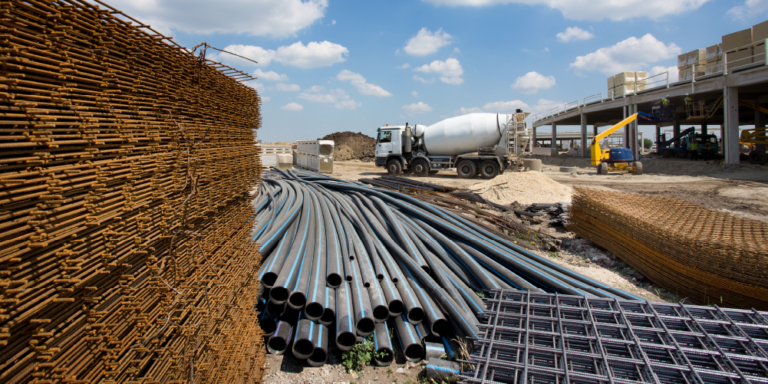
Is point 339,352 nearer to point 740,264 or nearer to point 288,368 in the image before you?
point 288,368

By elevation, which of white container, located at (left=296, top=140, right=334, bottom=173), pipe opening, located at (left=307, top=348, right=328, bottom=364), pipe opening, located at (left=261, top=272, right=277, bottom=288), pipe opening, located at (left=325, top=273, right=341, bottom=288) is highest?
white container, located at (left=296, top=140, right=334, bottom=173)

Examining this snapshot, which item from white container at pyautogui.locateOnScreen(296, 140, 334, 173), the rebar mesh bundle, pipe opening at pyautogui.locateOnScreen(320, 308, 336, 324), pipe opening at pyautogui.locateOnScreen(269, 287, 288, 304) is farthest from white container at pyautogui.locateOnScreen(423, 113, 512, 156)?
pipe opening at pyautogui.locateOnScreen(269, 287, 288, 304)

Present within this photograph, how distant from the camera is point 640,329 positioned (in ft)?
11.9

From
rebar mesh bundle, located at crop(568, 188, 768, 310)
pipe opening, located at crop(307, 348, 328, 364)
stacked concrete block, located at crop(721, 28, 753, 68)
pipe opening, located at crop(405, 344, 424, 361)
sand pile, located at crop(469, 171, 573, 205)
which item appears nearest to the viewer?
pipe opening, located at crop(307, 348, 328, 364)

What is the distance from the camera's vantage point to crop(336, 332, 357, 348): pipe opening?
429 centimetres

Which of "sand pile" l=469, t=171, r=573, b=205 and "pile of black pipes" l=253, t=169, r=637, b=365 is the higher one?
"sand pile" l=469, t=171, r=573, b=205

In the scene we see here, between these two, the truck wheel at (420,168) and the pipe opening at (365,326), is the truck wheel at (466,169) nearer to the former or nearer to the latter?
the truck wheel at (420,168)

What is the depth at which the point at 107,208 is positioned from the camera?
2.15 m

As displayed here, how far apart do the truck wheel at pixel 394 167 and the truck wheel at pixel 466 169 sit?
3372mm

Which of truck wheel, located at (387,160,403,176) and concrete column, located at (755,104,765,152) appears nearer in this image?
concrete column, located at (755,104,765,152)

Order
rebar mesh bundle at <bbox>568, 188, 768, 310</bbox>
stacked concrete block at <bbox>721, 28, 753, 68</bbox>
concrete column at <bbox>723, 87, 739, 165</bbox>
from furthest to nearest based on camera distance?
stacked concrete block at <bbox>721, 28, 753, 68</bbox>, concrete column at <bbox>723, 87, 739, 165</bbox>, rebar mesh bundle at <bbox>568, 188, 768, 310</bbox>

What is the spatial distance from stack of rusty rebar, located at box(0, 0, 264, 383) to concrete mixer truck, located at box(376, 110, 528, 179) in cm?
1755

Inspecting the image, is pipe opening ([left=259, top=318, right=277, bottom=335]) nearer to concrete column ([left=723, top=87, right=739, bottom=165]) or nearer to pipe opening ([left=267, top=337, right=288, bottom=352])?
pipe opening ([left=267, top=337, right=288, bottom=352])

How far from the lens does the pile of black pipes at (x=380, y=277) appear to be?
174 inches
